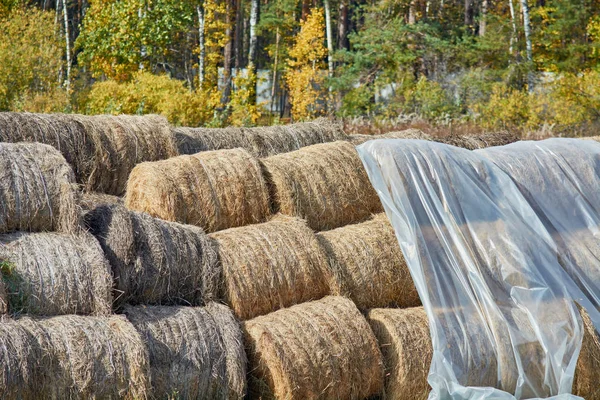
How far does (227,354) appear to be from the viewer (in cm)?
633

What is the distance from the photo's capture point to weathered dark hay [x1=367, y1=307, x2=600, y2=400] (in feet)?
23.3

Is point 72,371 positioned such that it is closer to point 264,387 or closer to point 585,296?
point 264,387

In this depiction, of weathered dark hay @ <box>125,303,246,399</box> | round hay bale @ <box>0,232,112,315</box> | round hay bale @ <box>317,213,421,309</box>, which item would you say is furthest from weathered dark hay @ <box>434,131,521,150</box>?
round hay bale @ <box>0,232,112,315</box>

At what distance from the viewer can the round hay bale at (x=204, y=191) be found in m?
7.54

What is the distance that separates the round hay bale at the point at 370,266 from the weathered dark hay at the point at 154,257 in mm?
1212

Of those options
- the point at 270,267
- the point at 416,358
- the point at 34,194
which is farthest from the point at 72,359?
the point at 416,358

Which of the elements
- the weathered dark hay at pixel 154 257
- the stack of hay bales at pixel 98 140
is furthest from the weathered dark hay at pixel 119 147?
the weathered dark hay at pixel 154 257

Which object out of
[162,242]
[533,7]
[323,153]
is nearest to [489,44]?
[533,7]

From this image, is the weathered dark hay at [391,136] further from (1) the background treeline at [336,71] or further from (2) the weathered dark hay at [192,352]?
(1) the background treeline at [336,71]

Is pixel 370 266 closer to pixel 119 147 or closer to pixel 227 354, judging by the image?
pixel 227 354

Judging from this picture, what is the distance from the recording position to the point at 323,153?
8.70m

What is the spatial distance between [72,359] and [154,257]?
127cm

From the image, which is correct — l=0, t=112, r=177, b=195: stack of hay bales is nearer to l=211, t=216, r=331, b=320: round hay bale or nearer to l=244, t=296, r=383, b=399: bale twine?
l=211, t=216, r=331, b=320: round hay bale

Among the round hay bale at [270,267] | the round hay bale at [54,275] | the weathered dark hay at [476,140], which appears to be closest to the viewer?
the round hay bale at [54,275]
